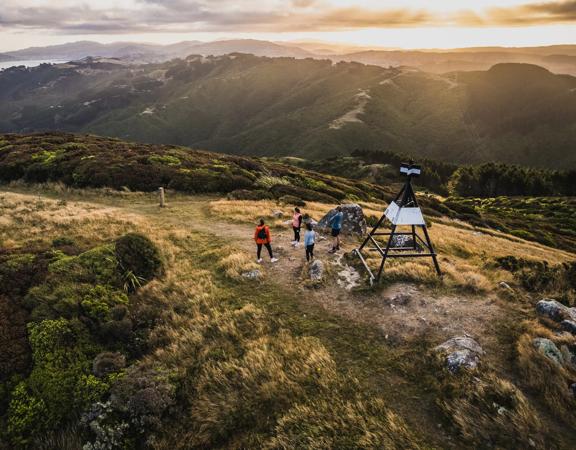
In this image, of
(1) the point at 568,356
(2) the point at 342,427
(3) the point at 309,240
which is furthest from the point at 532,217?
(2) the point at 342,427

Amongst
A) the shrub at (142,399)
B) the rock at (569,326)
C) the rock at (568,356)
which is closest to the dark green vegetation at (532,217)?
the rock at (569,326)

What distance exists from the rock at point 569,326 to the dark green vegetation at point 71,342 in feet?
34.2

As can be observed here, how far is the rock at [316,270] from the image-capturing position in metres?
12.8

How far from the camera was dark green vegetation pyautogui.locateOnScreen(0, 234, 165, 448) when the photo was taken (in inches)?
301

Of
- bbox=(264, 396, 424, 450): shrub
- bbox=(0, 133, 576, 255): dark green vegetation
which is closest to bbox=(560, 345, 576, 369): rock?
bbox=(264, 396, 424, 450): shrub

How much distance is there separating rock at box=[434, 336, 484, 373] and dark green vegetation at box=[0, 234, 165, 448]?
657cm

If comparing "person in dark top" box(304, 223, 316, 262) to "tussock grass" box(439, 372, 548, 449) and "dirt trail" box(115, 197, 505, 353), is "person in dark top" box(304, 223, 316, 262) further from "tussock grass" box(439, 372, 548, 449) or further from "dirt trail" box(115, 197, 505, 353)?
"tussock grass" box(439, 372, 548, 449)

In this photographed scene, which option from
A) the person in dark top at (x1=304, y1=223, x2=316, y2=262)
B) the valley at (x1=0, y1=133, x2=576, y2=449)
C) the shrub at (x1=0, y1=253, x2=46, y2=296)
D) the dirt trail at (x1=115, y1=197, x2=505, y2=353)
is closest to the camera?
the valley at (x1=0, y1=133, x2=576, y2=449)

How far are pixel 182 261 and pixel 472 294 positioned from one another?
11367 millimetres

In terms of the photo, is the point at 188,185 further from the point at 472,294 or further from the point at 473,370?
the point at 473,370

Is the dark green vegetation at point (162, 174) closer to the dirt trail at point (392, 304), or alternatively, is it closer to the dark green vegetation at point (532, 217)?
the dark green vegetation at point (532, 217)

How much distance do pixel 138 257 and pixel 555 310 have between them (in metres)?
14.1

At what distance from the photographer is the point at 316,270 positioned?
13.2m

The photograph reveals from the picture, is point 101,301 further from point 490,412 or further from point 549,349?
point 549,349
